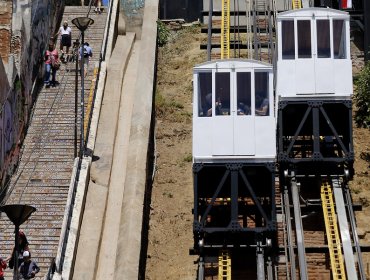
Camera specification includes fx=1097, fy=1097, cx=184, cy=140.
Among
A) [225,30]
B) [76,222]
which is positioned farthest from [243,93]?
[225,30]

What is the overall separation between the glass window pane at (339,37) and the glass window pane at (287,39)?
3.54 ft

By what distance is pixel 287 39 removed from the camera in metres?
28.1

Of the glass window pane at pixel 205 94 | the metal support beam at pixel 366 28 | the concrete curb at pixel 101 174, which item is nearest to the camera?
the glass window pane at pixel 205 94

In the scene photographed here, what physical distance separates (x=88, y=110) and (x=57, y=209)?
4.88 m

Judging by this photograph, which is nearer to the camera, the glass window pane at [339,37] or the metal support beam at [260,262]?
the metal support beam at [260,262]

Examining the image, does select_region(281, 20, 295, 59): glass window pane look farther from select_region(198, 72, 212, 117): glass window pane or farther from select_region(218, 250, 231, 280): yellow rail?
select_region(218, 250, 231, 280): yellow rail

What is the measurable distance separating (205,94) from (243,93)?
36.8 inches

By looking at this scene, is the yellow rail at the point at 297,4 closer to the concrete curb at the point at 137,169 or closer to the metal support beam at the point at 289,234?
the concrete curb at the point at 137,169

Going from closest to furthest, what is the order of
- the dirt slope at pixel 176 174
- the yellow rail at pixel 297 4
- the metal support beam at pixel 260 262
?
the metal support beam at pixel 260 262, the dirt slope at pixel 176 174, the yellow rail at pixel 297 4

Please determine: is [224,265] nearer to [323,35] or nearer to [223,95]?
[223,95]

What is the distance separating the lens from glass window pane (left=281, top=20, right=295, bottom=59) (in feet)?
92.0

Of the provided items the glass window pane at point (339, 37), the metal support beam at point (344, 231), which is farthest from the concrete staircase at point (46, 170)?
the glass window pane at point (339, 37)

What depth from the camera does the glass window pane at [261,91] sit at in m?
26.3

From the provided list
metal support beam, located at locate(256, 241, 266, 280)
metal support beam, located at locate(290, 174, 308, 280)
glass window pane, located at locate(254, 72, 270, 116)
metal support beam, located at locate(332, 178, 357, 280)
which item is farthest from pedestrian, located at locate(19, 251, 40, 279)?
metal support beam, located at locate(332, 178, 357, 280)
